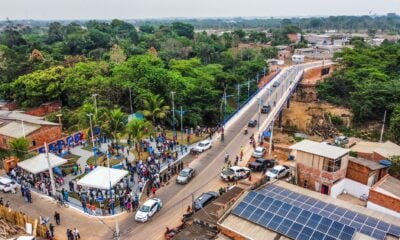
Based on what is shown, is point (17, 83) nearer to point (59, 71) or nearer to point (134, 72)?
point (59, 71)

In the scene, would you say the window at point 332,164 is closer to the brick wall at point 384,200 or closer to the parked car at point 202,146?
the brick wall at point 384,200

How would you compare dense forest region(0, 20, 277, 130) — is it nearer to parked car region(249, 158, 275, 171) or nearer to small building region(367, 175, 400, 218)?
parked car region(249, 158, 275, 171)

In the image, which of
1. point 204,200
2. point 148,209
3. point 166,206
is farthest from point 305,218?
point 166,206

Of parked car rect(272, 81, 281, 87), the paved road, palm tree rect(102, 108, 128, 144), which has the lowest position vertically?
the paved road

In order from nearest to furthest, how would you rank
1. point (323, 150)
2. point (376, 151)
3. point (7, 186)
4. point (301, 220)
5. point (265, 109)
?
point (301, 220), point (323, 150), point (7, 186), point (376, 151), point (265, 109)

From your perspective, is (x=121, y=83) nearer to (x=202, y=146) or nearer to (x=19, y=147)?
(x=202, y=146)

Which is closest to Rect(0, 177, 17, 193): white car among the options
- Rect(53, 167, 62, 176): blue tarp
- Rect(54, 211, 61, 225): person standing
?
Rect(53, 167, 62, 176): blue tarp
